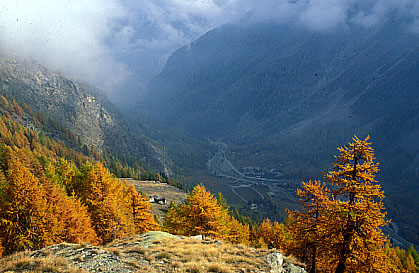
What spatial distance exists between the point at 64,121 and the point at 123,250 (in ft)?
672

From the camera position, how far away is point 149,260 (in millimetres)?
16547

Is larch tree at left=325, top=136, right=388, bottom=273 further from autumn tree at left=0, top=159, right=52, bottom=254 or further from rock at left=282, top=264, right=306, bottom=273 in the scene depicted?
autumn tree at left=0, top=159, right=52, bottom=254

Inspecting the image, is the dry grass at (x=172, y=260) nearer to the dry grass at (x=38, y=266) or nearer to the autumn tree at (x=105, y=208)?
the dry grass at (x=38, y=266)

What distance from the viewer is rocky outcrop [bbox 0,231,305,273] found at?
13117mm

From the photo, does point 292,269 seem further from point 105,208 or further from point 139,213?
point 139,213

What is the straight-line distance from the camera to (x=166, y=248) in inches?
755

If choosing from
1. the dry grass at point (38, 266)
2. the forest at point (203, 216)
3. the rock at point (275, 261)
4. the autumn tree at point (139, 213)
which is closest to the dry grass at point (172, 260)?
the dry grass at point (38, 266)

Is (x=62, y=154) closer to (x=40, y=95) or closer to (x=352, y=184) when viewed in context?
(x=40, y=95)

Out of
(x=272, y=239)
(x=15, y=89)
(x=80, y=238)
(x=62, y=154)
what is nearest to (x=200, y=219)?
(x=80, y=238)

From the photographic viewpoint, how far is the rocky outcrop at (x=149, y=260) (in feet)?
43.0

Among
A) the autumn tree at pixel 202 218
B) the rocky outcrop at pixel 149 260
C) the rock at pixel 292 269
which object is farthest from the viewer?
the autumn tree at pixel 202 218

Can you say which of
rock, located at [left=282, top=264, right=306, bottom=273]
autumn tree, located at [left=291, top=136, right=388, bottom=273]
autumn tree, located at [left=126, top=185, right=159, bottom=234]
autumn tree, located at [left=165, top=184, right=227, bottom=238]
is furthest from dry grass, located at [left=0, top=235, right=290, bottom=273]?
autumn tree, located at [left=126, top=185, right=159, bottom=234]

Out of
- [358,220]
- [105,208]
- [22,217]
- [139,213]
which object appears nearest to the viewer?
[358,220]

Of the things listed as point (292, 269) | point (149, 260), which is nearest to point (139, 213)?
point (149, 260)
